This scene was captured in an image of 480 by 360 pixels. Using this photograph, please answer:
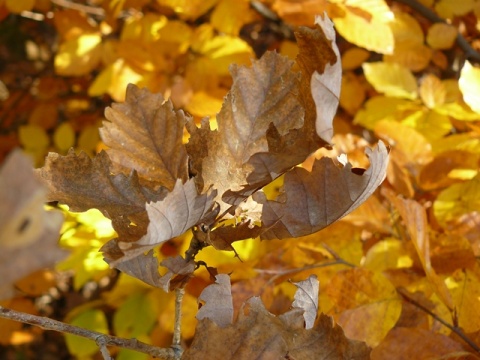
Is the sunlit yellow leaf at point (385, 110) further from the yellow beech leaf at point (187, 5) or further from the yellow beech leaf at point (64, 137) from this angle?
the yellow beech leaf at point (64, 137)

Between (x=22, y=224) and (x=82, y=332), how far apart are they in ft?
0.76

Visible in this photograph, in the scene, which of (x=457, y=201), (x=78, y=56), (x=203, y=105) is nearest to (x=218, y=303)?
(x=457, y=201)

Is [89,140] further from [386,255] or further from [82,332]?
[82,332]

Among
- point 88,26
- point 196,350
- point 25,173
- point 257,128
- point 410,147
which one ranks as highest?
point 25,173

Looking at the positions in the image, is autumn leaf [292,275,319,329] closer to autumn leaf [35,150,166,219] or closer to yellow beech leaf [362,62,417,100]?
autumn leaf [35,150,166,219]

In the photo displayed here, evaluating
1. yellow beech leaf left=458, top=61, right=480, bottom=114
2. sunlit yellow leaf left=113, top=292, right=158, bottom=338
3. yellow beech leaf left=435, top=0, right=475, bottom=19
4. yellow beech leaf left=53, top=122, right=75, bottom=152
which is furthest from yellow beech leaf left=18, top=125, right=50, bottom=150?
yellow beech leaf left=458, top=61, right=480, bottom=114

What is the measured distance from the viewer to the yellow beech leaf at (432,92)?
1041 millimetres

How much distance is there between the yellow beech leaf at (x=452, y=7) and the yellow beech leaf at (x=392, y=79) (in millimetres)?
152

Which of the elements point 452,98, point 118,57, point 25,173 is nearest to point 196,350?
point 25,173

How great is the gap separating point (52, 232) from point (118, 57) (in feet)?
3.37

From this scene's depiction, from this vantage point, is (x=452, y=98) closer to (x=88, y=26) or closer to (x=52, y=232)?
(x=88, y=26)

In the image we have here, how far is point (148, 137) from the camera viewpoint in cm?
49

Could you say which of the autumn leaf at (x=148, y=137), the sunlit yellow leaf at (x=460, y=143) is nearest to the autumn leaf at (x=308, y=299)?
the autumn leaf at (x=148, y=137)

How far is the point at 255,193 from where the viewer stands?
0.48 m
